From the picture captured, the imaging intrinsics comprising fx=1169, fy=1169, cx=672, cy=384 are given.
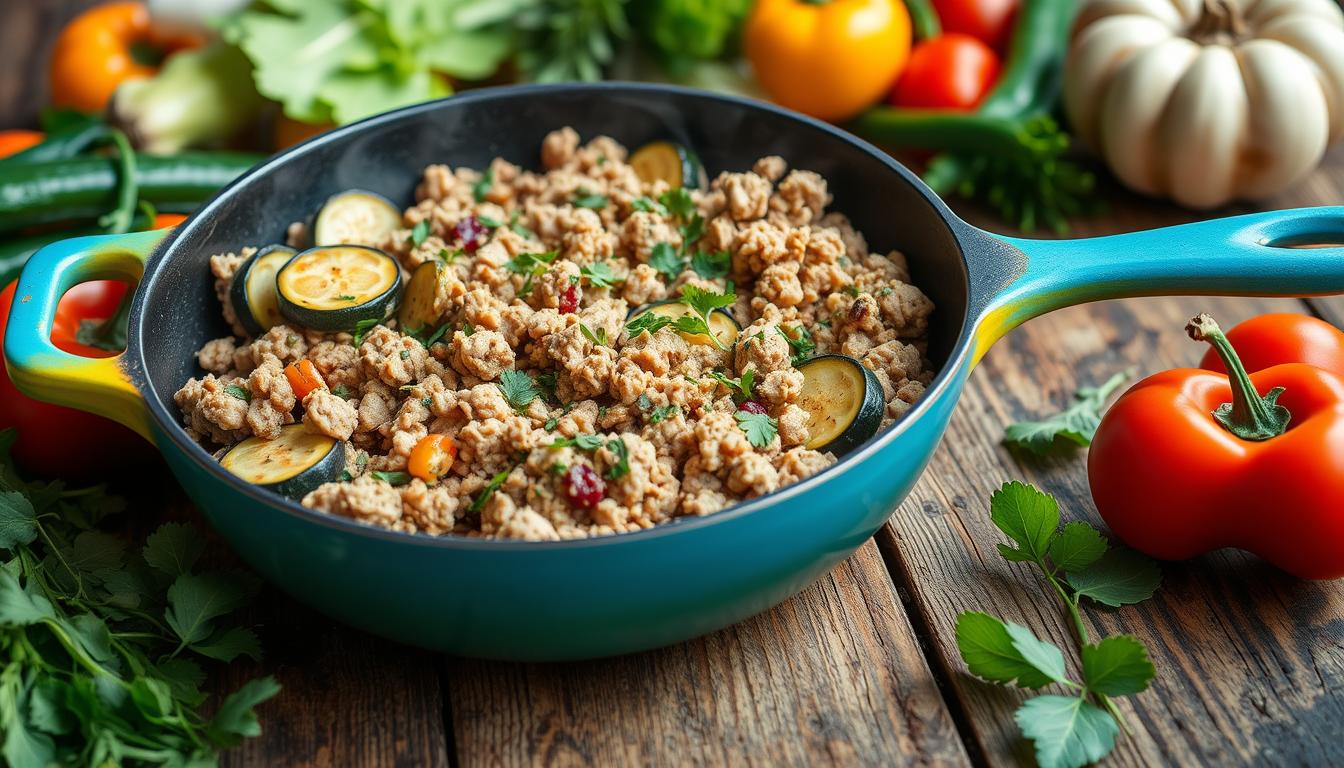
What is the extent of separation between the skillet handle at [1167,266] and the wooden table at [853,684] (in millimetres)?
563

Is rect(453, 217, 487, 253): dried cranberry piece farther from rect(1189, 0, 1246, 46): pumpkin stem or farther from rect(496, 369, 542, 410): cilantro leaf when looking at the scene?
rect(1189, 0, 1246, 46): pumpkin stem

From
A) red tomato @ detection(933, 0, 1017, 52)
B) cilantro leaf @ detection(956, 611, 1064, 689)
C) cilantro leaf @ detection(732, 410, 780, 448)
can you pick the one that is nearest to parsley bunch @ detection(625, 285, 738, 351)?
cilantro leaf @ detection(732, 410, 780, 448)

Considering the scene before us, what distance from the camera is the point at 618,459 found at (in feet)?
6.76

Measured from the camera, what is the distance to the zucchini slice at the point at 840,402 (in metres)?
2.19

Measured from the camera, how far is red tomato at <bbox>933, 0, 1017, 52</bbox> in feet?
13.6

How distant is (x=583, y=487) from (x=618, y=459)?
8 centimetres

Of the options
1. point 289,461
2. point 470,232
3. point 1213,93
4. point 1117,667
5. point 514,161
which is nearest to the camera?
point 1117,667

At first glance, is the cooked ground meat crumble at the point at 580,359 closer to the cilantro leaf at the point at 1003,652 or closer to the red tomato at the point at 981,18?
the cilantro leaf at the point at 1003,652

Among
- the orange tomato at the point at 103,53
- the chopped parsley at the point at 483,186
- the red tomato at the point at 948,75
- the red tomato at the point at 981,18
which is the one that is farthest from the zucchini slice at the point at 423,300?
the red tomato at the point at 981,18

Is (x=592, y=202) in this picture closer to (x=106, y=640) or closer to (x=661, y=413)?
(x=661, y=413)

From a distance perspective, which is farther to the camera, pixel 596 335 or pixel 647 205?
pixel 647 205

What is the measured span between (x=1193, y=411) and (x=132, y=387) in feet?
6.68

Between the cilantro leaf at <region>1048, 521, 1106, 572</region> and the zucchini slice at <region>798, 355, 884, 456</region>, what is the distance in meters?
0.49

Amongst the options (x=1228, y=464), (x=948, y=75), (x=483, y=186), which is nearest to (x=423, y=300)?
(x=483, y=186)
